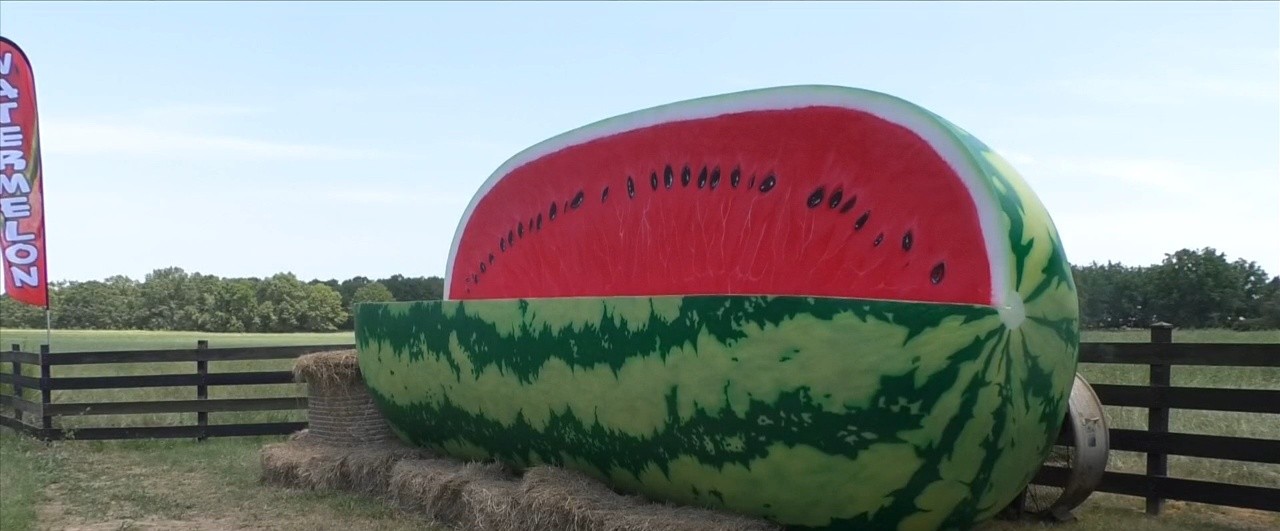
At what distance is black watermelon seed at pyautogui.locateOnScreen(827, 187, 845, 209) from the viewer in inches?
205

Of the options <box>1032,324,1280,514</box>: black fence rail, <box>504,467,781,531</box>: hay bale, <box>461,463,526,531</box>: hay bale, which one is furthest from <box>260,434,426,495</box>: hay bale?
<box>1032,324,1280,514</box>: black fence rail

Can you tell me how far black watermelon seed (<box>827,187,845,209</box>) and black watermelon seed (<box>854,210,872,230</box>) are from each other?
17cm

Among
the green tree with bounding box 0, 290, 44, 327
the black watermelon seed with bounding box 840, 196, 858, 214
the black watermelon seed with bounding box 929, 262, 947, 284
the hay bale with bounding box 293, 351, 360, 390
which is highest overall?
the black watermelon seed with bounding box 840, 196, 858, 214

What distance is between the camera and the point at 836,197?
524 centimetres

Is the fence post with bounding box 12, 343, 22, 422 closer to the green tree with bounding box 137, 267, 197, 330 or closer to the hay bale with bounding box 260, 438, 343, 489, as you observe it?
the hay bale with bounding box 260, 438, 343, 489

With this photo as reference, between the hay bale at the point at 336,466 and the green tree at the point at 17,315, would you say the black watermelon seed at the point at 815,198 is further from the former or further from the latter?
the green tree at the point at 17,315

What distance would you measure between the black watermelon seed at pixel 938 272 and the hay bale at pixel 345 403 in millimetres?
4911

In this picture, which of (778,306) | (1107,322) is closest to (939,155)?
(778,306)

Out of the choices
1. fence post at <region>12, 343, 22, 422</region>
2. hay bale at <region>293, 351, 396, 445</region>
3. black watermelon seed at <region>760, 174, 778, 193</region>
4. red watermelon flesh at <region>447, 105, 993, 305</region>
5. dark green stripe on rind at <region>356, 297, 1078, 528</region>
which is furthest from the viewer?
fence post at <region>12, 343, 22, 422</region>

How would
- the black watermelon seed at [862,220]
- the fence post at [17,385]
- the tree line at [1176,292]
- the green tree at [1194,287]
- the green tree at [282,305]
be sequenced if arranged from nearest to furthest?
the black watermelon seed at [862,220] < the fence post at [17,385] < the tree line at [1176,292] < the green tree at [1194,287] < the green tree at [282,305]

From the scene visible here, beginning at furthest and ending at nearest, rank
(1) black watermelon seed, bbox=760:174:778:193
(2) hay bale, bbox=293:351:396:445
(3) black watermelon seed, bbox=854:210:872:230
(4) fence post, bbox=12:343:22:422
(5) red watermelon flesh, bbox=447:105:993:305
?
(4) fence post, bbox=12:343:22:422 → (2) hay bale, bbox=293:351:396:445 → (1) black watermelon seed, bbox=760:174:778:193 → (3) black watermelon seed, bbox=854:210:872:230 → (5) red watermelon flesh, bbox=447:105:993:305

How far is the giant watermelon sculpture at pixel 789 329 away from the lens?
168 inches

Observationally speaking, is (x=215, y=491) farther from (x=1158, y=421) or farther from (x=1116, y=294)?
(x=1116, y=294)

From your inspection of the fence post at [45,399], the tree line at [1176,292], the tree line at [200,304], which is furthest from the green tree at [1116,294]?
the tree line at [200,304]
